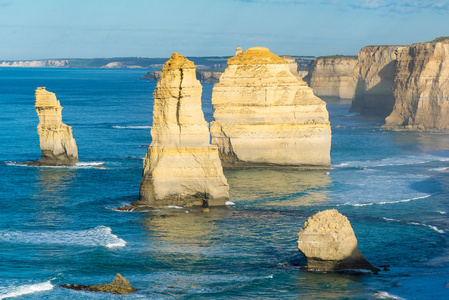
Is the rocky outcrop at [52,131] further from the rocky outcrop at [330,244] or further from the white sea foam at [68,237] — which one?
the rocky outcrop at [330,244]

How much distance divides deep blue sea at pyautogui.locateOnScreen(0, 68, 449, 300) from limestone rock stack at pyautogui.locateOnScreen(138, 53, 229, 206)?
1.33m

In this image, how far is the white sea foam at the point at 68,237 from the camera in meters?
36.8

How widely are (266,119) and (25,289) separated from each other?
119ft

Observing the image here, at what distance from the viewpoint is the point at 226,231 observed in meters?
39.6

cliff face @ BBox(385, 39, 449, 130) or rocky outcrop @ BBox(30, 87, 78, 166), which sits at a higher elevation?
cliff face @ BBox(385, 39, 449, 130)

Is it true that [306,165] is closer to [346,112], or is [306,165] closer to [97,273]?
[97,273]

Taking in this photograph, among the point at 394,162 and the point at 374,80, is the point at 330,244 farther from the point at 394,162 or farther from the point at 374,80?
the point at 374,80

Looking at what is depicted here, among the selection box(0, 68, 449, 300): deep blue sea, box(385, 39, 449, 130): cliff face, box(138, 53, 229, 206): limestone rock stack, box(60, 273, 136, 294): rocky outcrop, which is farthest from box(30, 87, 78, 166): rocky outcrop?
box(385, 39, 449, 130): cliff face

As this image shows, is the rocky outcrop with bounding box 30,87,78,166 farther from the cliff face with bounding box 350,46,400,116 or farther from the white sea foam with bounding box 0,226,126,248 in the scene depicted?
the cliff face with bounding box 350,46,400,116

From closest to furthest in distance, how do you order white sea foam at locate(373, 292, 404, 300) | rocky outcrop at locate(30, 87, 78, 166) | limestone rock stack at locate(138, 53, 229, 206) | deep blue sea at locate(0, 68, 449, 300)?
white sea foam at locate(373, 292, 404, 300), deep blue sea at locate(0, 68, 449, 300), limestone rock stack at locate(138, 53, 229, 206), rocky outcrop at locate(30, 87, 78, 166)

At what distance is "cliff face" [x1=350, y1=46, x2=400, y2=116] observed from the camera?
131500mm

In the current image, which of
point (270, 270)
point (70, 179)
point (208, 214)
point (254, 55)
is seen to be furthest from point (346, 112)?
point (270, 270)

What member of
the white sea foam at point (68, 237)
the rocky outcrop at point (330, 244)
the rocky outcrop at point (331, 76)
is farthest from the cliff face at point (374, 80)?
the rocky outcrop at point (330, 244)

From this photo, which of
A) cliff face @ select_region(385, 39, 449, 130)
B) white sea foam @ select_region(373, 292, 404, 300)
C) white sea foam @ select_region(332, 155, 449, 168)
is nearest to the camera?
white sea foam @ select_region(373, 292, 404, 300)
